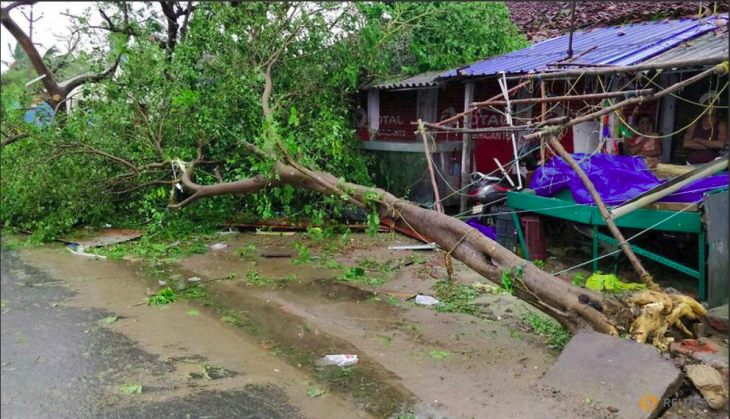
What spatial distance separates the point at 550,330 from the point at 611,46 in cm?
528

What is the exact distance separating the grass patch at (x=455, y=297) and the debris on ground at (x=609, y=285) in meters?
1.29

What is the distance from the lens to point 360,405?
3828 millimetres

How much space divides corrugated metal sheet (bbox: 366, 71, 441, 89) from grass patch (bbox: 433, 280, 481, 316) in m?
4.33

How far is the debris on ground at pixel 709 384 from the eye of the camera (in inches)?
144

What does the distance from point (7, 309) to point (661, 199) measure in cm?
716

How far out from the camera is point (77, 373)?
429cm

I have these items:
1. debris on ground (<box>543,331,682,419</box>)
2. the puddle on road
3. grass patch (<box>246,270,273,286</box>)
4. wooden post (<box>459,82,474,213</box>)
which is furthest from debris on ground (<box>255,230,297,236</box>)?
debris on ground (<box>543,331,682,419</box>)

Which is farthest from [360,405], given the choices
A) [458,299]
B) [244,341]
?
[458,299]

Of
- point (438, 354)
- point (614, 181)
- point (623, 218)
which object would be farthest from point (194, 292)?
point (614, 181)

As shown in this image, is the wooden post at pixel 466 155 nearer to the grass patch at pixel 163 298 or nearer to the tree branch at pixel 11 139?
the grass patch at pixel 163 298

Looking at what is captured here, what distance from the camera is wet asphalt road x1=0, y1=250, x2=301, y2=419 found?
370 centimetres

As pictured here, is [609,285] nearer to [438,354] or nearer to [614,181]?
[614,181]

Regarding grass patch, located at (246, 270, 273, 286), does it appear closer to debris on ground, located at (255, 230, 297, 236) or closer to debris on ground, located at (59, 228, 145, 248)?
debris on ground, located at (255, 230, 297, 236)

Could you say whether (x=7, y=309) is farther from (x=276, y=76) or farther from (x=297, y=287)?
(x=276, y=76)
